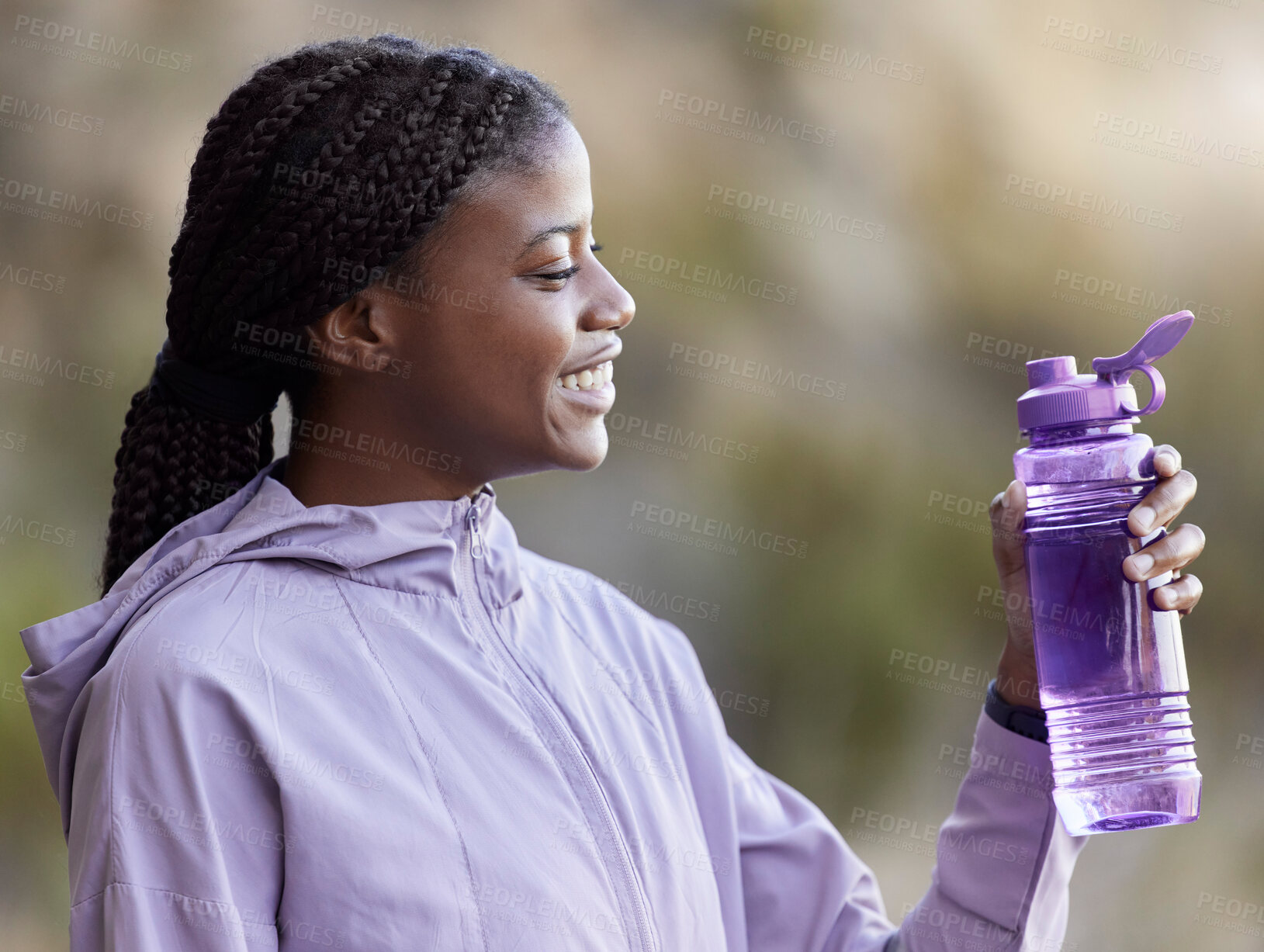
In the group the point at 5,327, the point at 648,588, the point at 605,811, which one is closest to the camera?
the point at 605,811

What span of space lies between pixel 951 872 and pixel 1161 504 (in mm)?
431

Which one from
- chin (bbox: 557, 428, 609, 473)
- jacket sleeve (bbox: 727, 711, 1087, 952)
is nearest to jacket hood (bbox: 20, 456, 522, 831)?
chin (bbox: 557, 428, 609, 473)

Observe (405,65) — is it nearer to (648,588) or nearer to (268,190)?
(268,190)

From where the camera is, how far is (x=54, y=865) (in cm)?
233

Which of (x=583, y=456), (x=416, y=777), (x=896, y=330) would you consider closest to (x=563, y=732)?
(x=416, y=777)

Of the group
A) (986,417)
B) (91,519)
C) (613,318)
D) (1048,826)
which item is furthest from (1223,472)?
(91,519)

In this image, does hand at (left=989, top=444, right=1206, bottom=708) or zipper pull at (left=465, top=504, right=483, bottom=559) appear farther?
zipper pull at (left=465, top=504, right=483, bottom=559)

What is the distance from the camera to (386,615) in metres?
1.06

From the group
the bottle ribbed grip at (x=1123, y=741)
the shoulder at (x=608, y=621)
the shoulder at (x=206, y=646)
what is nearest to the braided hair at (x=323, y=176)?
the shoulder at (x=206, y=646)

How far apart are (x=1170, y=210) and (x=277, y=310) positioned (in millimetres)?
2233

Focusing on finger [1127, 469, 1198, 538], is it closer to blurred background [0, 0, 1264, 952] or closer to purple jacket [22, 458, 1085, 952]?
purple jacket [22, 458, 1085, 952]

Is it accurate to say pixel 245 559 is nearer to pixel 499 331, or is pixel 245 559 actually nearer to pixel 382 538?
pixel 382 538

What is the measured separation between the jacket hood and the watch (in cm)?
49

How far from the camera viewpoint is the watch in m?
1.05
